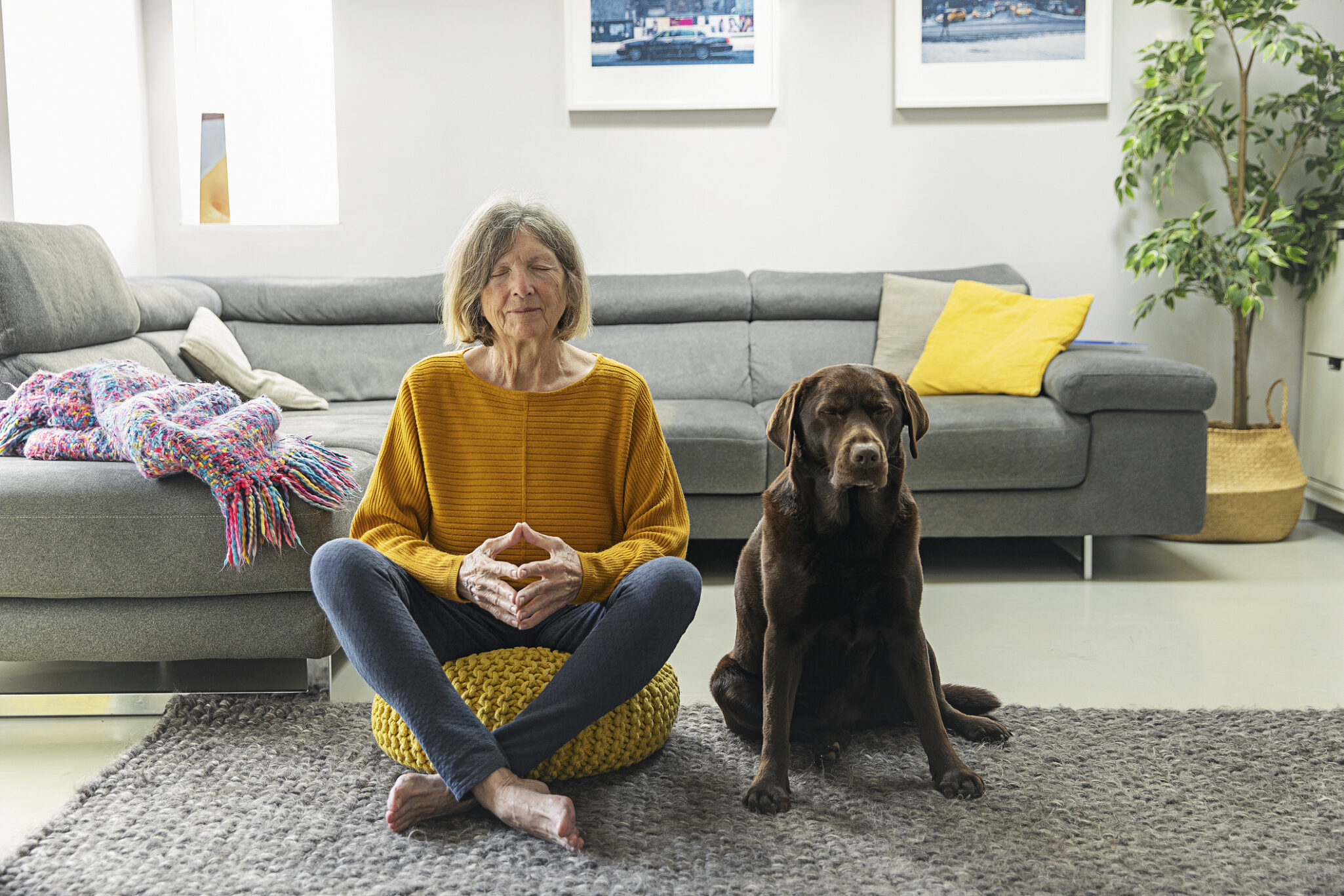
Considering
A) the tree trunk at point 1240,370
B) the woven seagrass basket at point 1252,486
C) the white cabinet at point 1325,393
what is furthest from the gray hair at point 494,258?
the white cabinet at point 1325,393

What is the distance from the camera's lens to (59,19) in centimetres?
353

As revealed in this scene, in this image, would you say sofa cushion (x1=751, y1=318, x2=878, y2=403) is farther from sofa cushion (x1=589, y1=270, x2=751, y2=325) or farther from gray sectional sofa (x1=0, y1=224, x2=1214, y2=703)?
sofa cushion (x1=589, y1=270, x2=751, y2=325)

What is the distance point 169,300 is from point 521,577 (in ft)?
7.32

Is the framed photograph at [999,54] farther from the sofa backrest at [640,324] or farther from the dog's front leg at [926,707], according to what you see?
the dog's front leg at [926,707]

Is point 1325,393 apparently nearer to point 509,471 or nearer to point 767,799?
point 767,799

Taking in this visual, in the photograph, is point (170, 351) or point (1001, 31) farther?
point (1001, 31)

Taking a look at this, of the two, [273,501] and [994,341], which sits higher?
[994,341]

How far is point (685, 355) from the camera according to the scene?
11.8ft

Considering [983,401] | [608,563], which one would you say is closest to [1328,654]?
[983,401]

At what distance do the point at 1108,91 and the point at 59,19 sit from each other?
11.9 ft

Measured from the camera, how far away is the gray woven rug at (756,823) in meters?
1.34

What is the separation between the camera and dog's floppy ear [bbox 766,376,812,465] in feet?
5.24

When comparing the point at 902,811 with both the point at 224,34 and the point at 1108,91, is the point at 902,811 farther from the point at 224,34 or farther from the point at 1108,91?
the point at 224,34

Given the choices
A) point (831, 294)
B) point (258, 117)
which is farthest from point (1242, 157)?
point (258, 117)
